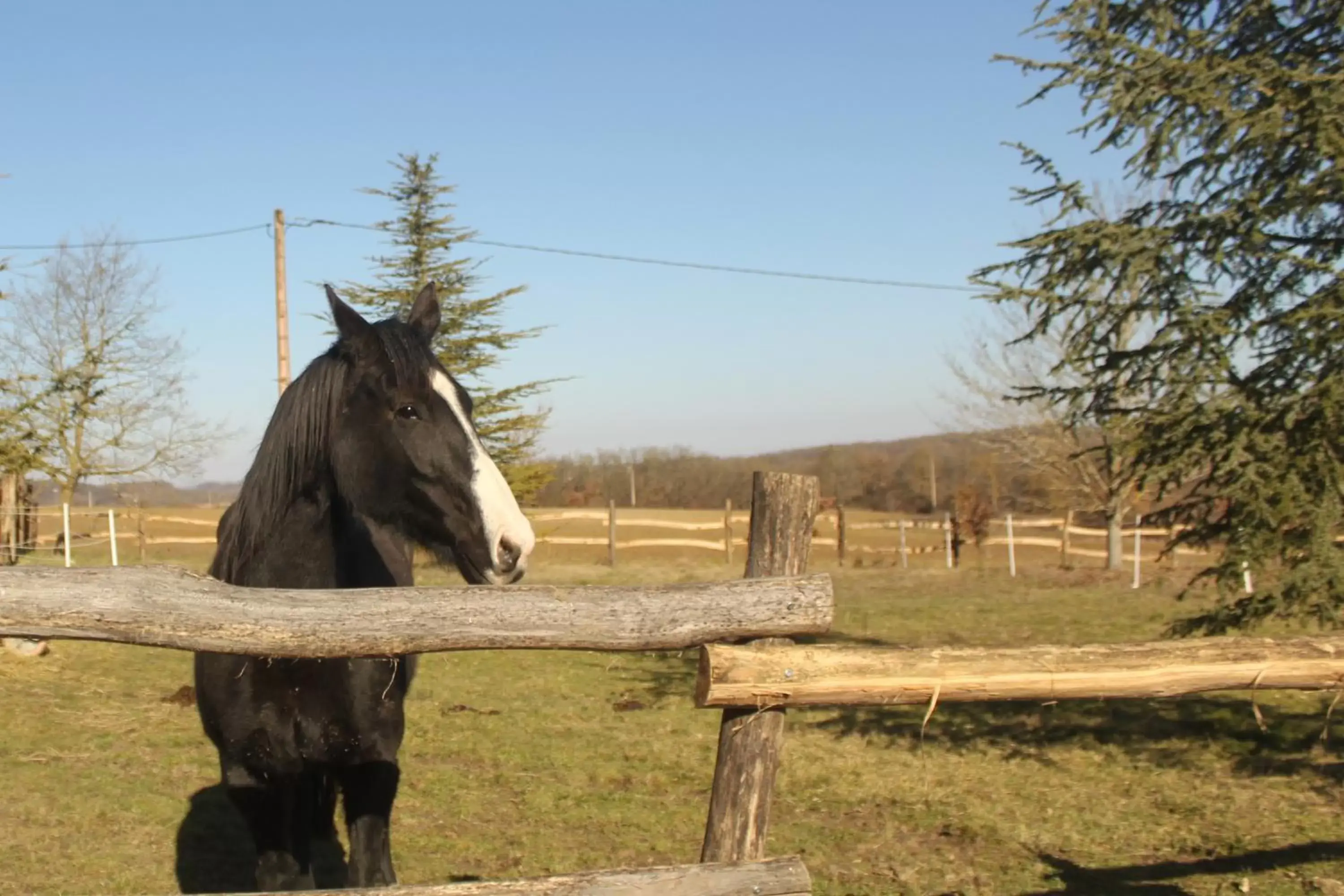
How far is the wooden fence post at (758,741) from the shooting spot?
289cm

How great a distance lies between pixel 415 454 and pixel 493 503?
366mm

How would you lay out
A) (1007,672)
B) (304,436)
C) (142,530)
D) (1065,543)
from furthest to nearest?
(1065,543), (142,530), (304,436), (1007,672)

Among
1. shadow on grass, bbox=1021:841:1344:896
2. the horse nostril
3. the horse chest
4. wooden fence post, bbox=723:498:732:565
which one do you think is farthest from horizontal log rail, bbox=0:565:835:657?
wooden fence post, bbox=723:498:732:565

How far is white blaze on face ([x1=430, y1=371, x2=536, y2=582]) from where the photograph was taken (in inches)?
132

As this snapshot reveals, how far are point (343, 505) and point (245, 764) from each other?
947mm

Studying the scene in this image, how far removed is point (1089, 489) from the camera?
84.9 ft

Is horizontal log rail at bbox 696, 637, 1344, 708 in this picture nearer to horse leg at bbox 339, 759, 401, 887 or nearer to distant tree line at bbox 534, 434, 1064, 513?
horse leg at bbox 339, 759, 401, 887

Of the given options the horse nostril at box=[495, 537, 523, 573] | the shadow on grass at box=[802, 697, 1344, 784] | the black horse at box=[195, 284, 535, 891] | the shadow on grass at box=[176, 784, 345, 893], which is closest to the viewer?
the horse nostril at box=[495, 537, 523, 573]

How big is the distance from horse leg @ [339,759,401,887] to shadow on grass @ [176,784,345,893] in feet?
4.97

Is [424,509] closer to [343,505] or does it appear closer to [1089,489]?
[343,505]

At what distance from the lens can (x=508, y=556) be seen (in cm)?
335

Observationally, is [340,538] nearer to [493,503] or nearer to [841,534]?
[493,503]

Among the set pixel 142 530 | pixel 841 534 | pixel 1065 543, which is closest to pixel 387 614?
pixel 142 530

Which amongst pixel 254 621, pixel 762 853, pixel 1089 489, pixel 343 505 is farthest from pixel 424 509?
pixel 1089 489
